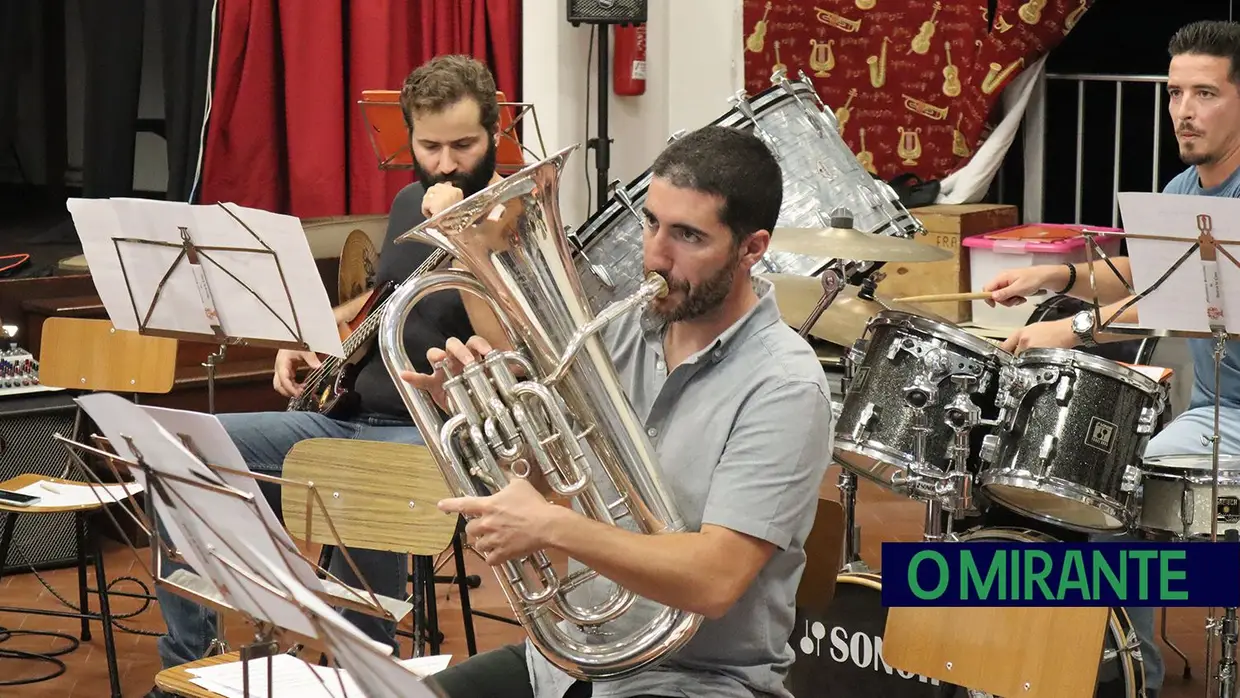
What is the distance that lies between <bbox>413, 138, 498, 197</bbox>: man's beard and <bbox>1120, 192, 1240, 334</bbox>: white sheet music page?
4.96 ft

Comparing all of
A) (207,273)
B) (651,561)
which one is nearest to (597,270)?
(207,273)

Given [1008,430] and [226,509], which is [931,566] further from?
[1008,430]

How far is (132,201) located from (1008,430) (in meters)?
2.00

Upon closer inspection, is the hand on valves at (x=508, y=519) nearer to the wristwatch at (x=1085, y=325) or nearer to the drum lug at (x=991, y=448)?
the drum lug at (x=991, y=448)

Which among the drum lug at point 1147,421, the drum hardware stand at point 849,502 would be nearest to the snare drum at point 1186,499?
the drum lug at point 1147,421

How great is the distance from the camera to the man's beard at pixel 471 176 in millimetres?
3656

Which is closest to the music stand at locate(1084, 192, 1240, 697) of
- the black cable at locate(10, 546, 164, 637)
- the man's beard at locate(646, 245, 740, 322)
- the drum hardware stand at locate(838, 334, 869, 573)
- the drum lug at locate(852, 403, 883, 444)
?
the drum lug at locate(852, 403, 883, 444)

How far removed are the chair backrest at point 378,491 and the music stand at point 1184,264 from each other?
1.44 m

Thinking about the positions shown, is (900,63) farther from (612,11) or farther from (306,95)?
(306,95)

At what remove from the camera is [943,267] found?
6555mm

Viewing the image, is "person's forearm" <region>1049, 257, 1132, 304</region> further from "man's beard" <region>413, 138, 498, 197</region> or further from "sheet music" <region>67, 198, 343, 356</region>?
"sheet music" <region>67, 198, 343, 356</region>

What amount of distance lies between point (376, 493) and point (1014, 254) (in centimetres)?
404

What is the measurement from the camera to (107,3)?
6.25m

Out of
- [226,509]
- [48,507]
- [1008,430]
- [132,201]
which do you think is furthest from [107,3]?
[226,509]
